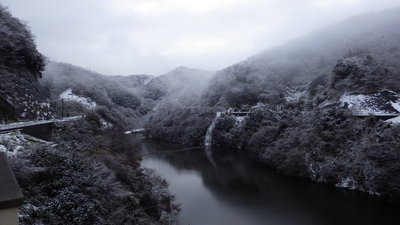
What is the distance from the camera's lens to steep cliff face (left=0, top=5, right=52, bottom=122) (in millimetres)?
17531

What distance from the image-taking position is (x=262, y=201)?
22.4 m

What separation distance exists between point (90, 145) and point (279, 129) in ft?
81.0

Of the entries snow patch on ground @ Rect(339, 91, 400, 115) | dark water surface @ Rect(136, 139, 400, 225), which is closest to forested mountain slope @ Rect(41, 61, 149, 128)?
dark water surface @ Rect(136, 139, 400, 225)

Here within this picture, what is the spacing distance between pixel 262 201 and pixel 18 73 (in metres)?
19.7

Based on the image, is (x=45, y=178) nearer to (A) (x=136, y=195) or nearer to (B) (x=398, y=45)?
(A) (x=136, y=195)

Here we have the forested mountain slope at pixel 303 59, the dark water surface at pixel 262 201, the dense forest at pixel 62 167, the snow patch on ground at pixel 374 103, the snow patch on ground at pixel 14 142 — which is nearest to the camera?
the dense forest at pixel 62 167

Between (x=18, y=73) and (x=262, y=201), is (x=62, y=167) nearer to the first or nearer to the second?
A: (x=18, y=73)

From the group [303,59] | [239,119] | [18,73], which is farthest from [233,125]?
[18,73]

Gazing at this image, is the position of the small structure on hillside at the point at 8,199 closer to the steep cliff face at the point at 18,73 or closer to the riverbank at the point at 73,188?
the riverbank at the point at 73,188

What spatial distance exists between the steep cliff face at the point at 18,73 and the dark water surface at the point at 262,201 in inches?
466

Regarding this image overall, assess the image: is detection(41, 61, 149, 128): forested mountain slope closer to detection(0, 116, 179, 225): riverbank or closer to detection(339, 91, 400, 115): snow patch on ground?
detection(339, 91, 400, 115): snow patch on ground

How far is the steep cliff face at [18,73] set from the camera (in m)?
17.5

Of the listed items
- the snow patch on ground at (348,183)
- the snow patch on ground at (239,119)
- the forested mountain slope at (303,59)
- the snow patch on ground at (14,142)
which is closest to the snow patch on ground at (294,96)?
the forested mountain slope at (303,59)

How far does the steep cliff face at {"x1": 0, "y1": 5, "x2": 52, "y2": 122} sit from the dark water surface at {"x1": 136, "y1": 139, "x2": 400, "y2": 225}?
11838 millimetres
